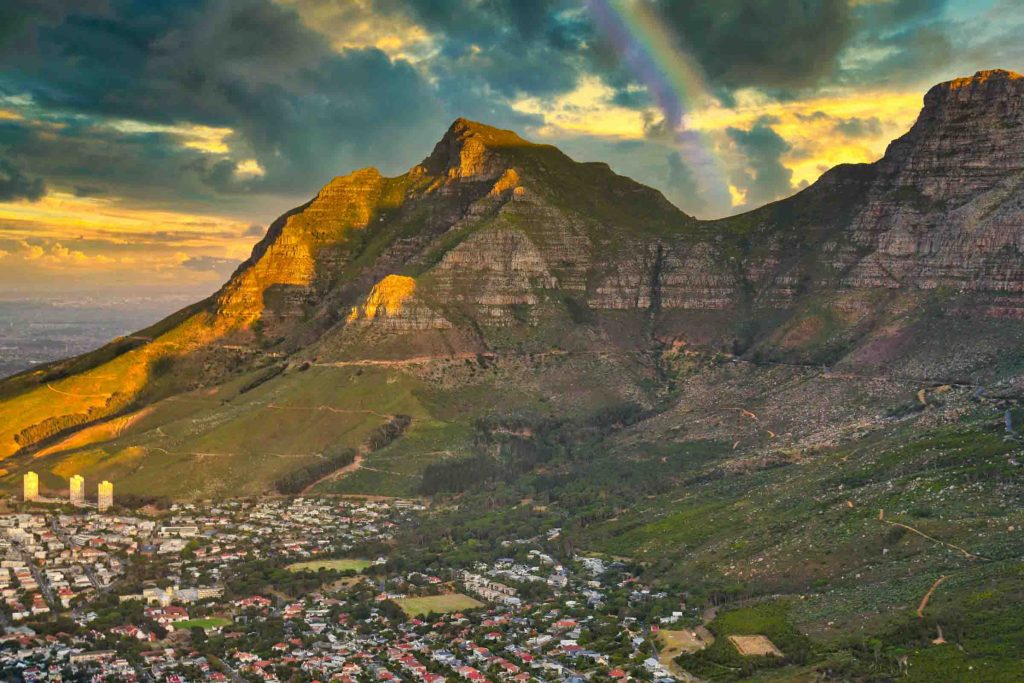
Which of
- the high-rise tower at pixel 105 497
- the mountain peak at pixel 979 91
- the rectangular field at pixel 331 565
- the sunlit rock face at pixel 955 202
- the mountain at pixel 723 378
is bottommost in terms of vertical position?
the rectangular field at pixel 331 565

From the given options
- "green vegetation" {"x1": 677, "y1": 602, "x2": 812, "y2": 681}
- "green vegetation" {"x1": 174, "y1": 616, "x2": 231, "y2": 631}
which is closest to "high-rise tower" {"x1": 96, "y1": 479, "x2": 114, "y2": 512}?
"green vegetation" {"x1": 174, "y1": 616, "x2": 231, "y2": 631}

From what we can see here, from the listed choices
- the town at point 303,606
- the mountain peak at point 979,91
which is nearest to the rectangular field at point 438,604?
the town at point 303,606

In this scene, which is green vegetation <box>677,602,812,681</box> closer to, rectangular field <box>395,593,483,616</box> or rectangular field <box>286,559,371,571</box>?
rectangular field <box>395,593,483,616</box>

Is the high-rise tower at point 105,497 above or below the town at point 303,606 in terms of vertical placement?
above

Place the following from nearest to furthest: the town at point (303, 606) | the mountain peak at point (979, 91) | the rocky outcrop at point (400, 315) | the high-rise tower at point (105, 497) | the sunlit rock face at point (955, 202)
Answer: the town at point (303, 606), the high-rise tower at point (105, 497), the sunlit rock face at point (955, 202), the mountain peak at point (979, 91), the rocky outcrop at point (400, 315)

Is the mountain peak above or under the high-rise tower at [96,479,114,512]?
above

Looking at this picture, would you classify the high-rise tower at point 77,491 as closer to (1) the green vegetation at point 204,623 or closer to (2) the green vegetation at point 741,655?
(1) the green vegetation at point 204,623
